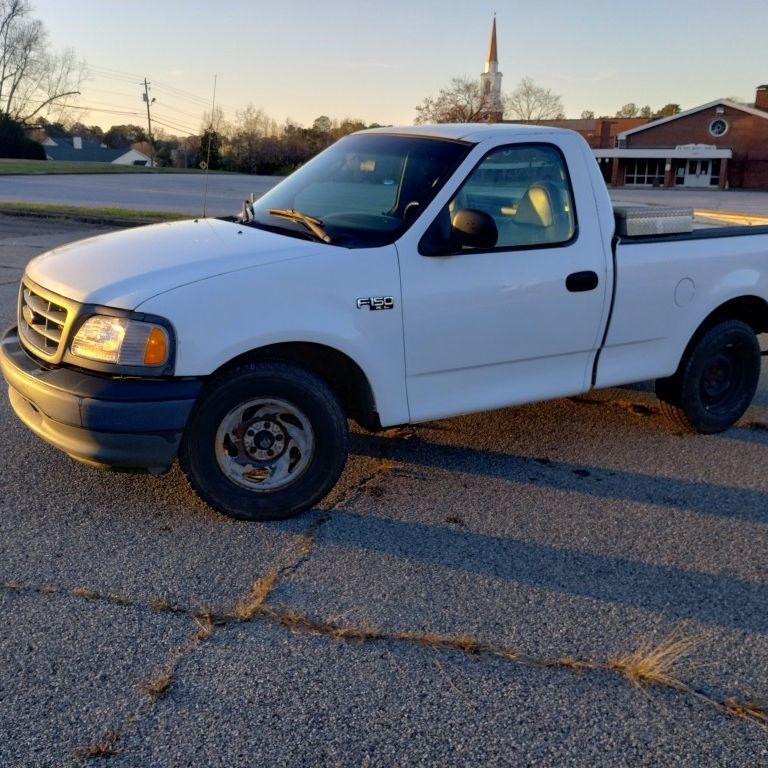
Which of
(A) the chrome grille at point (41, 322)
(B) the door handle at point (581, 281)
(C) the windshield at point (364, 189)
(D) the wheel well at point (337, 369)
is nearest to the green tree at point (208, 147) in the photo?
(C) the windshield at point (364, 189)

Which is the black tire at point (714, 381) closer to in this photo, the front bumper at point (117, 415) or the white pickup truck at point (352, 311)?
the white pickup truck at point (352, 311)

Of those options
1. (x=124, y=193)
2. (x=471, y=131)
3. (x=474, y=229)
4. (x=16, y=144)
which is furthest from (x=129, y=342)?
(x=16, y=144)

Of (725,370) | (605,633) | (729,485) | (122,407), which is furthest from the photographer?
(725,370)

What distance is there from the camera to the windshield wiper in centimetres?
454

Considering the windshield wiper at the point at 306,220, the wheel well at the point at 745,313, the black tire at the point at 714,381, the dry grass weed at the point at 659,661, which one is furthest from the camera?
A: the wheel well at the point at 745,313

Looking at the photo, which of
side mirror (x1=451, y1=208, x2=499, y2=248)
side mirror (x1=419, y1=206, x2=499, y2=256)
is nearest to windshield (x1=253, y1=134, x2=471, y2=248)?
side mirror (x1=419, y1=206, x2=499, y2=256)

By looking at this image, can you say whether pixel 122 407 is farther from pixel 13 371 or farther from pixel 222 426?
pixel 13 371

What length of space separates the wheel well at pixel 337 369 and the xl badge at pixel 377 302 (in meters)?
0.26

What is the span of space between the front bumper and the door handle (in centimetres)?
215

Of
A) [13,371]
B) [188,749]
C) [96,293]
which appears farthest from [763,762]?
[13,371]

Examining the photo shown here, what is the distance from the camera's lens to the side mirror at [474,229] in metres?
4.39

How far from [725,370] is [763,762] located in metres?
3.66

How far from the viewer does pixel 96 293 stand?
3979 mm

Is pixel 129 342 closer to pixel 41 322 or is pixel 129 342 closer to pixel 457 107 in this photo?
pixel 41 322
